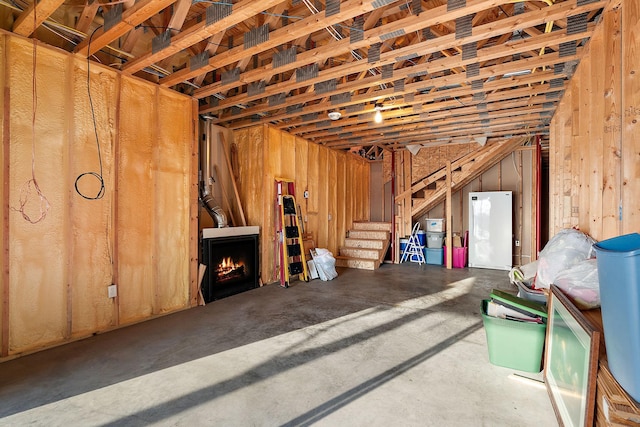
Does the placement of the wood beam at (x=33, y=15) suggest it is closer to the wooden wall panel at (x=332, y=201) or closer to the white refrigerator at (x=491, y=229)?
the wooden wall panel at (x=332, y=201)

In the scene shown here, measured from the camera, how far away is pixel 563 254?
2.44 m

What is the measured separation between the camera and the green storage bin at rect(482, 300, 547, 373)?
2439 millimetres

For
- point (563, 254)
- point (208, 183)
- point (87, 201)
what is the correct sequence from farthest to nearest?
Answer: point (208, 183) < point (87, 201) < point (563, 254)

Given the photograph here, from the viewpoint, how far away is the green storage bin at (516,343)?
2439mm

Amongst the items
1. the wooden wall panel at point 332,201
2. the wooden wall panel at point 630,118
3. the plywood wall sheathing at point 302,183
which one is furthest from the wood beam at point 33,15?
the wooden wall panel at point 332,201

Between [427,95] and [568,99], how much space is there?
171 centimetres

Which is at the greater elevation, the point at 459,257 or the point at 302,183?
the point at 302,183

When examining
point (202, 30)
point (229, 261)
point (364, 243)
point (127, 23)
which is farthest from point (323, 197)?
point (127, 23)

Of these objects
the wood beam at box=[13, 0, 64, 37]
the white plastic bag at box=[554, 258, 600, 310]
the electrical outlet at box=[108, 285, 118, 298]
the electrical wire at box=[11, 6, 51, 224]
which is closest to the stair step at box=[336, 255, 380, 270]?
the electrical outlet at box=[108, 285, 118, 298]

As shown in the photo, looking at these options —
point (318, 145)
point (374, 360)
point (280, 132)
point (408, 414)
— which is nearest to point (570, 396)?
point (408, 414)

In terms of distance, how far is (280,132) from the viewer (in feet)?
19.4

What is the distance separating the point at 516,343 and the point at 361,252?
16.7ft

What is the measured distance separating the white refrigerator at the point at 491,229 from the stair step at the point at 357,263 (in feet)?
7.87

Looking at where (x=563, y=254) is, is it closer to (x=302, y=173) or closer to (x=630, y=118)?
(x=630, y=118)
